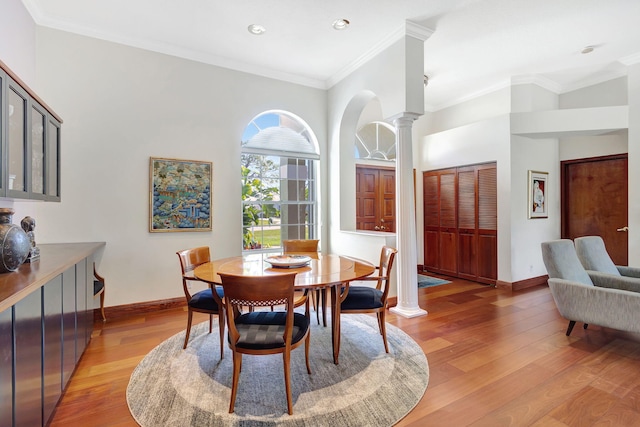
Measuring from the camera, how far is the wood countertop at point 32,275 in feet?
4.37

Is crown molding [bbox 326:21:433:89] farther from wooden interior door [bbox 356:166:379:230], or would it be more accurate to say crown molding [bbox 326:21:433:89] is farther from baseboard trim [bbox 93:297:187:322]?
baseboard trim [bbox 93:297:187:322]

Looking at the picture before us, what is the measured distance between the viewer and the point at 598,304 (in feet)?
8.87

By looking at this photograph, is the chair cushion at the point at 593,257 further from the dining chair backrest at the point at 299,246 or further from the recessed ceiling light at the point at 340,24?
the recessed ceiling light at the point at 340,24

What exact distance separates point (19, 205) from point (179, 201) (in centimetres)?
144

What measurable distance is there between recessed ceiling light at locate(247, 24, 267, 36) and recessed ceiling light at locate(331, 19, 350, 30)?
769mm

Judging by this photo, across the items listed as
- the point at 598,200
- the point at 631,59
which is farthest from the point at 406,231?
the point at 631,59

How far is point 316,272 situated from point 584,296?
7.94 ft

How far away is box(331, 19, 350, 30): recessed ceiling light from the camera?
328 centimetres

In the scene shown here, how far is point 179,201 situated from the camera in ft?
12.7

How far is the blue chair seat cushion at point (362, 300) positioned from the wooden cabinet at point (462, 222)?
3.06 metres

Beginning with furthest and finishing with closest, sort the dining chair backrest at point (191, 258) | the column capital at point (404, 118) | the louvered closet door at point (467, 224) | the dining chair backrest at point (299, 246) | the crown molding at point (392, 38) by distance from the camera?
1. the louvered closet door at point (467, 224)
2. the dining chair backrest at point (299, 246)
3. the column capital at point (404, 118)
4. the crown molding at point (392, 38)
5. the dining chair backrest at point (191, 258)

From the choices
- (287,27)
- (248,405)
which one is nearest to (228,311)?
(248,405)

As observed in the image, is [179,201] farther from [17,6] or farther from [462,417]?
[462,417]

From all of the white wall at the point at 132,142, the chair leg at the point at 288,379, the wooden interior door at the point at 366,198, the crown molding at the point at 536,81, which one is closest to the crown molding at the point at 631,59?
the crown molding at the point at 536,81
